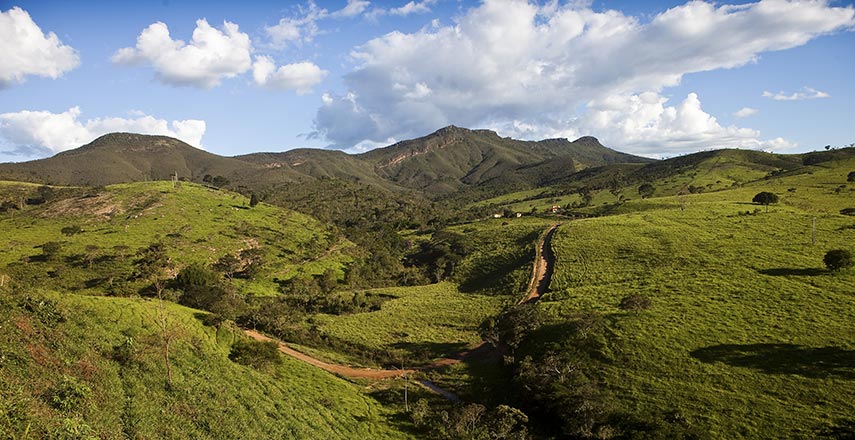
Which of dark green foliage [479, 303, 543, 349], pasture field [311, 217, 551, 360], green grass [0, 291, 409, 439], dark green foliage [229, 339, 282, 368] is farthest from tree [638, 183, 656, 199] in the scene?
dark green foliage [229, 339, 282, 368]

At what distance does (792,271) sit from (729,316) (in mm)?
20909

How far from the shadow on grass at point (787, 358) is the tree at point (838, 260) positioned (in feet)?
84.0

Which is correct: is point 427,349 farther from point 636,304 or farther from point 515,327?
point 636,304

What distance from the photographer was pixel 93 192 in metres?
132

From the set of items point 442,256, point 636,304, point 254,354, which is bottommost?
point 442,256

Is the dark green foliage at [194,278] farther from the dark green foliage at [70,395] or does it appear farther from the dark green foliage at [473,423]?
the dark green foliage at [70,395]

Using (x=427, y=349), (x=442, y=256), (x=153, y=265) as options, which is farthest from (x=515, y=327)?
(x=153, y=265)

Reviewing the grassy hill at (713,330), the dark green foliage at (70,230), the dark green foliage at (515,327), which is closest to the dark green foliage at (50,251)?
the dark green foliage at (70,230)

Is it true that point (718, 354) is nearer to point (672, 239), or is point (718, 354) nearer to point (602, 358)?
point (602, 358)

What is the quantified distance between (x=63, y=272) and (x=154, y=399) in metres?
83.8

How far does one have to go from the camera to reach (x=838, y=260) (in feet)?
183

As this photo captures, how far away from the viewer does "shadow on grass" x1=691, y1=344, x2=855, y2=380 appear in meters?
35.7

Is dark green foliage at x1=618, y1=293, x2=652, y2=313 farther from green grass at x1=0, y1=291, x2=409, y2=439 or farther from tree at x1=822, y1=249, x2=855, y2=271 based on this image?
green grass at x1=0, y1=291, x2=409, y2=439

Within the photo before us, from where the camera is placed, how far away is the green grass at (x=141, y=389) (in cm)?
1617
